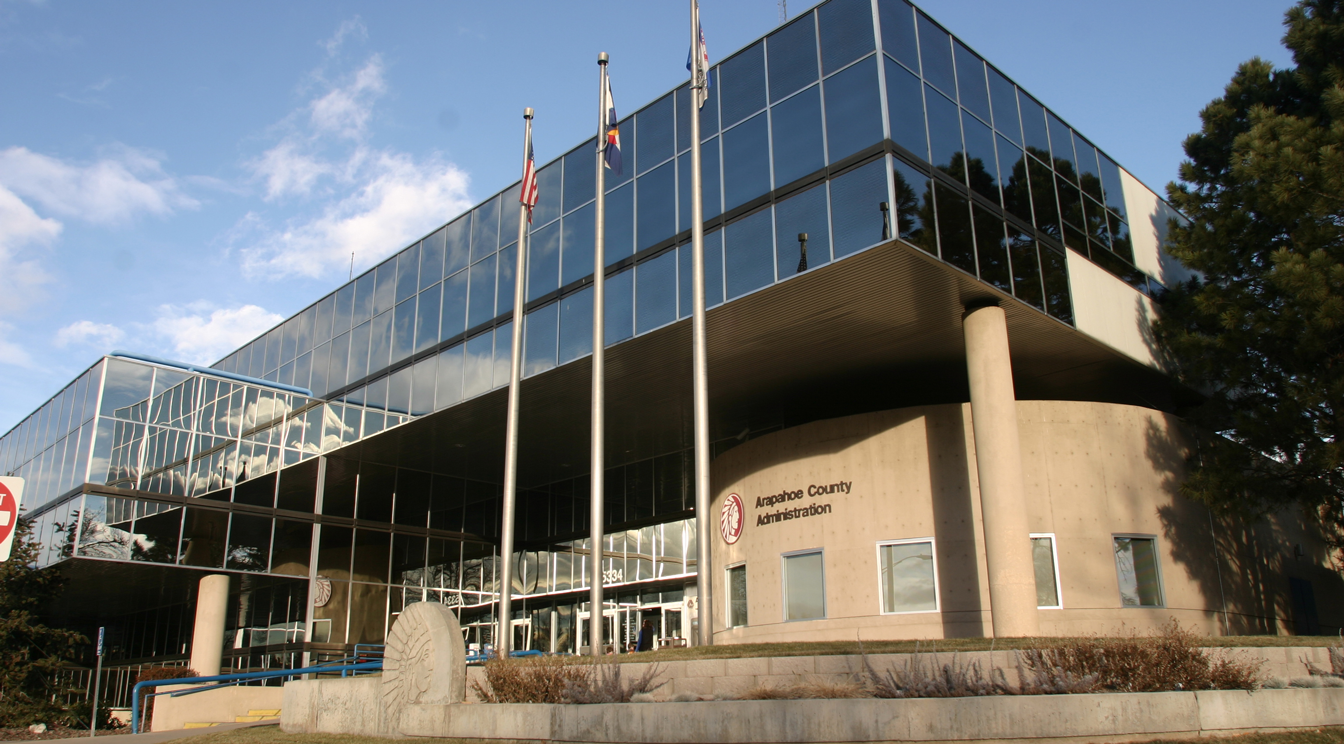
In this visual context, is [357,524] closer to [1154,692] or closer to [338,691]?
[338,691]

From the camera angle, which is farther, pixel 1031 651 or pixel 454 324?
pixel 454 324

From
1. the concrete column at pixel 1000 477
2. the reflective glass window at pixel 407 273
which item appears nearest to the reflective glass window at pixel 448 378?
the reflective glass window at pixel 407 273

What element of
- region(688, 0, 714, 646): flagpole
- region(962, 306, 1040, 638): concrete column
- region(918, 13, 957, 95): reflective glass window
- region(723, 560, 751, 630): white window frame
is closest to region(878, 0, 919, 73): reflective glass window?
region(918, 13, 957, 95): reflective glass window

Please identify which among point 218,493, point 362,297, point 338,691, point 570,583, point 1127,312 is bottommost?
point 338,691

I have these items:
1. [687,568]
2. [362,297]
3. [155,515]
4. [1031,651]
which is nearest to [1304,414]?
[1031,651]

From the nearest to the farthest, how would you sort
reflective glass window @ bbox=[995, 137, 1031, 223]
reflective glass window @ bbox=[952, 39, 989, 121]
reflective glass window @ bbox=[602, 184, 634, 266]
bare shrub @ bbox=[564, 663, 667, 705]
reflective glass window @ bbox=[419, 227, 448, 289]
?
bare shrub @ bbox=[564, 663, 667, 705] < reflective glass window @ bbox=[952, 39, 989, 121] < reflective glass window @ bbox=[995, 137, 1031, 223] < reflective glass window @ bbox=[602, 184, 634, 266] < reflective glass window @ bbox=[419, 227, 448, 289]

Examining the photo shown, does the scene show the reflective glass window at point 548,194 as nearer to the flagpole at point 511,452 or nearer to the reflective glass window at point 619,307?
the flagpole at point 511,452

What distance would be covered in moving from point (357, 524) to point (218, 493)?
509 cm

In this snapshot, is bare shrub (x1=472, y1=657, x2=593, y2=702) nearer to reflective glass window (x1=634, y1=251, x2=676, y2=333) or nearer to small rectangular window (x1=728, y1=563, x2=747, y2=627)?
reflective glass window (x1=634, y1=251, x2=676, y2=333)

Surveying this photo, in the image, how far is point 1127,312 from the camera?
83.4 feet

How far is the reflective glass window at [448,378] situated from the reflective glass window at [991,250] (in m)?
15.6

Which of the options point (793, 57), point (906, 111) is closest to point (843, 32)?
point (793, 57)

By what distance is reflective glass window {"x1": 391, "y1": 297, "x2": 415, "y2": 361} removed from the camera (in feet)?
106

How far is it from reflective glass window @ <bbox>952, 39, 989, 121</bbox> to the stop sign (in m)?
20.1
